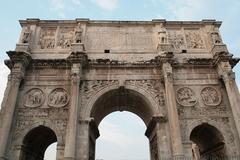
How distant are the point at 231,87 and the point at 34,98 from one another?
9.24m

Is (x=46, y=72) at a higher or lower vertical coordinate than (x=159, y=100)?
higher

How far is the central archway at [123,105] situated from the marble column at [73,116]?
1.02 meters

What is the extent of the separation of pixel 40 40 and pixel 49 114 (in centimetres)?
442

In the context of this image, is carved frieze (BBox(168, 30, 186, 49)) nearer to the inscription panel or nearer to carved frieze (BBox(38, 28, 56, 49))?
the inscription panel

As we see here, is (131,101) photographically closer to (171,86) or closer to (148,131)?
(148,131)

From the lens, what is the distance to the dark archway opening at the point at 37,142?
34.8 ft

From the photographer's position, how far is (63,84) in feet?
38.1

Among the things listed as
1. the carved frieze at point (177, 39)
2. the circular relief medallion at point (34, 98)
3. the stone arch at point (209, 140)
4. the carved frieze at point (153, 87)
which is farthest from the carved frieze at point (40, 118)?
the carved frieze at point (177, 39)

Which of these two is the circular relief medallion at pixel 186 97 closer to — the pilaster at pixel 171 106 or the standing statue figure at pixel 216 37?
the pilaster at pixel 171 106

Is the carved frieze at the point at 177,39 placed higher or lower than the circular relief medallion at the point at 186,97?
higher

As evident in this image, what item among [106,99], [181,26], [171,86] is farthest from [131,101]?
[181,26]

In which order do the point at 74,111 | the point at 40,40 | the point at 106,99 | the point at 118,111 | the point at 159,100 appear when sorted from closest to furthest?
the point at 74,111, the point at 159,100, the point at 106,99, the point at 40,40, the point at 118,111

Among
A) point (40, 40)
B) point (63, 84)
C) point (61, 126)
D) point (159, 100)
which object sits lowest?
point (61, 126)

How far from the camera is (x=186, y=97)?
1143 centimetres
